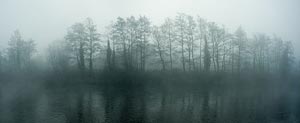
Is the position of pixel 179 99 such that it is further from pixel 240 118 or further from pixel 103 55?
pixel 103 55

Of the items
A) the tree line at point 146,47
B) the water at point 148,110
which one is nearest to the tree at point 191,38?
the tree line at point 146,47

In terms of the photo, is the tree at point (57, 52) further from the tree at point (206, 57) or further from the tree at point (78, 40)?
the tree at point (206, 57)

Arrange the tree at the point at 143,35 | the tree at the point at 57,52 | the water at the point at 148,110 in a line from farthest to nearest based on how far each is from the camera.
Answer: the tree at the point at 57,52 < the tree at the point at 143,35 < the water at the point at 148,110

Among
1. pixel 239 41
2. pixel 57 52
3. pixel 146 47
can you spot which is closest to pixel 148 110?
pixel 146 47

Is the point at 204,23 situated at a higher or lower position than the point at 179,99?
higher

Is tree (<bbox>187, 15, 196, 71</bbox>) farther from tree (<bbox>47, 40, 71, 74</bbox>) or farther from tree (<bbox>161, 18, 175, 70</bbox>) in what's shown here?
tree (<bbox>47, 40, 71, 74</bbox>)

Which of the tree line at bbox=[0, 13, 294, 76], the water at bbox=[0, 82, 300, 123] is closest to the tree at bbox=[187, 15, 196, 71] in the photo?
the tree line at bbox=[0, 13, 294, 76]

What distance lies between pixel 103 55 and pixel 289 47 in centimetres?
5999

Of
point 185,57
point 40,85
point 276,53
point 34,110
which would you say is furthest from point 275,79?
point 34,110

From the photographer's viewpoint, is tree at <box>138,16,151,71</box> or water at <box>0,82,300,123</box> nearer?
water at <box>0,82,300,123</box>

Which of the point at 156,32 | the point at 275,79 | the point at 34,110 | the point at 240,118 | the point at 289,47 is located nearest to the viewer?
the point at 240,118

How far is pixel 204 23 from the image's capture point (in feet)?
207

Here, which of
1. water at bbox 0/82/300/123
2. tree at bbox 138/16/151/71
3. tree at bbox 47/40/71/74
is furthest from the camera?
tree at bbox 47/40/71/74

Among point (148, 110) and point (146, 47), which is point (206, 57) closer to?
point (146, 47)
